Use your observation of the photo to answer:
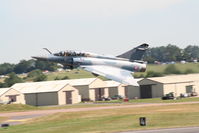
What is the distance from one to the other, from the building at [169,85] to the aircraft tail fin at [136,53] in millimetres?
81027

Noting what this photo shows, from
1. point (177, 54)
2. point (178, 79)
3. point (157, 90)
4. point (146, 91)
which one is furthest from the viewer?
point (146, 91)

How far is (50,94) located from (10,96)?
35.1ft

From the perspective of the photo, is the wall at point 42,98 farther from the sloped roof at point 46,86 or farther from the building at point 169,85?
the building at point 169,85

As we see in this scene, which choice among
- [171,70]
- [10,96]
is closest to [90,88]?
[10,96]

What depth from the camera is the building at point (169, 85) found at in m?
122

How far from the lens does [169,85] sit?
12206cm

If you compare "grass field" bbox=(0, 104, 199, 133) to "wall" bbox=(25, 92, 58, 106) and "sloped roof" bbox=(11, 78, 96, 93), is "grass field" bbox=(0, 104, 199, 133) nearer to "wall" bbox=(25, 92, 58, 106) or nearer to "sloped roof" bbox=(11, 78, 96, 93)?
"wall" bbox=(25, 92, 58, 106)

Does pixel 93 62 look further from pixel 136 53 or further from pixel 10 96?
pixel 10 96

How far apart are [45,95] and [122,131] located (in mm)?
75103

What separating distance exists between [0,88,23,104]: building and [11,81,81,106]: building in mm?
1479

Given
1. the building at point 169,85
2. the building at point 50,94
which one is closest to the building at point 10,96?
the building at point 50,94

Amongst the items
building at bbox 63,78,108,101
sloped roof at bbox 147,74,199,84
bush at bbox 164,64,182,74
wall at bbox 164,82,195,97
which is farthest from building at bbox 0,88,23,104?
bush at bbox 164,64,182,74

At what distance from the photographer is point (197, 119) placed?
60.4 metres

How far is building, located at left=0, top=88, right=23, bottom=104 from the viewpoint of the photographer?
4761 inches
